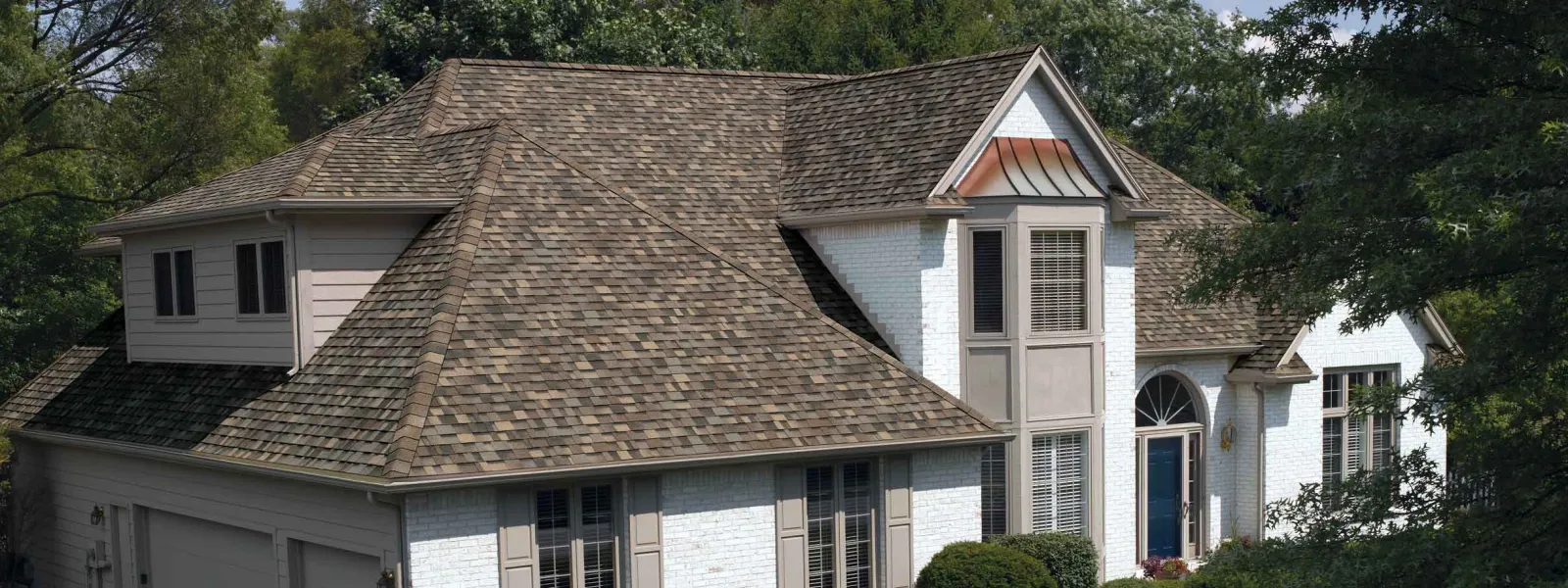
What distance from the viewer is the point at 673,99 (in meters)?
26.2

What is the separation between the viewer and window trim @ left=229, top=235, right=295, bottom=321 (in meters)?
19.4

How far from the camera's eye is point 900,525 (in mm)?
19719

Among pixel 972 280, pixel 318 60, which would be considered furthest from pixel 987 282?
pixel 318 60

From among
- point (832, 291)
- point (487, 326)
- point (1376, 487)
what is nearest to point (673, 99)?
point (832, 291)

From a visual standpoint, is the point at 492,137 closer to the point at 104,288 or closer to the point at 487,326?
the point at 487,326

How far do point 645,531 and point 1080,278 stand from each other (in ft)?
24.9

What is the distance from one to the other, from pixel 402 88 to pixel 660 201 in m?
17.3

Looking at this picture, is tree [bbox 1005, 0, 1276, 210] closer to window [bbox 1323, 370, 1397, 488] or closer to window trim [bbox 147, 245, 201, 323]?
window [bbox 1323, 370, 1397, 488]

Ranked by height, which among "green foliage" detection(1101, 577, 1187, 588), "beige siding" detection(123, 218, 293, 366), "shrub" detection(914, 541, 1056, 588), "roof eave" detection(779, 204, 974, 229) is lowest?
"green foliage" detection(1101, 577, 1187, 588)

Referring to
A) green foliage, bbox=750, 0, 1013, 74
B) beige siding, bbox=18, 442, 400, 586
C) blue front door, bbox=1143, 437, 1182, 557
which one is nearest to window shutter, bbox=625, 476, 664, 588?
beige siding, bbox=18, 442, 400, 586

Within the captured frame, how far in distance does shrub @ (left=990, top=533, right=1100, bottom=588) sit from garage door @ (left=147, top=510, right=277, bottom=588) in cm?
892

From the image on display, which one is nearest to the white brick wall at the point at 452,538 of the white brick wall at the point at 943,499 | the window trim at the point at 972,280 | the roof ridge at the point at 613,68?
the white brick wall at the point at 943,499

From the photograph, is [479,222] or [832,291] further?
[832,291]

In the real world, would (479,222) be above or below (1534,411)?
above
